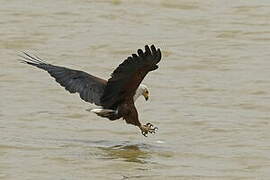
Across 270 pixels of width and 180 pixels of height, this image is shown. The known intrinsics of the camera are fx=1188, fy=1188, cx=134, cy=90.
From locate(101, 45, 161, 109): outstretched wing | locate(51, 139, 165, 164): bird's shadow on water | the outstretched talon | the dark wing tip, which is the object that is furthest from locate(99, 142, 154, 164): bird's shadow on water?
the dark wing tip

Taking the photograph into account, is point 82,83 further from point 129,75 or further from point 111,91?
point 129,75

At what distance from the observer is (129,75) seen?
906 cm

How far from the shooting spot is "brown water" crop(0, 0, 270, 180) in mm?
9008

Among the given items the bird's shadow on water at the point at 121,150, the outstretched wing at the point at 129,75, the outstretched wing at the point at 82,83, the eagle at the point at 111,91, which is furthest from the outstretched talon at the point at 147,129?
the outstretched wing at the point at 82,83

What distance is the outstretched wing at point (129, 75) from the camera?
28.6 feet

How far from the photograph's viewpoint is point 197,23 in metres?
15.0

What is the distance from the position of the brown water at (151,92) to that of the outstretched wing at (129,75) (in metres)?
0.43

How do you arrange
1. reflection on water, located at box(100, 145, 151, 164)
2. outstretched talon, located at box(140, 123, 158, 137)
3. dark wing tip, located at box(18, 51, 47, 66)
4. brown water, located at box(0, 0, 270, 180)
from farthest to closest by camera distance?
dark wing tip, located at box(18, 51, 47, 66) → outstretched talon, located at box(140, 123, 158, 137) → reflection on water, located at box(100, 145, 151, 164) → brown water, located at box(0, 0, 270, 180)

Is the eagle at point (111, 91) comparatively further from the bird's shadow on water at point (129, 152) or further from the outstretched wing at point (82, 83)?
the bird's shadow on water at point (129, 152)

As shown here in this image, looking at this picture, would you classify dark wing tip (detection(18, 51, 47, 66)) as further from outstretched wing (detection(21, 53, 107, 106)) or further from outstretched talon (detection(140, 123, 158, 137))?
outstretched talon (detection(140, 123, 158, 137))

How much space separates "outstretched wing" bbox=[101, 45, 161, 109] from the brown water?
16.9 inches

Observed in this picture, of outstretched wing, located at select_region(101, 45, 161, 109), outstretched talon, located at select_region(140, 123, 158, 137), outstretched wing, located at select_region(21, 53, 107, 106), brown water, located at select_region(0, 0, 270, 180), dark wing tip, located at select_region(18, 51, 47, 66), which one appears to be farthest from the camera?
dark wing tip, located at select_region(18, 51, 47, 66)

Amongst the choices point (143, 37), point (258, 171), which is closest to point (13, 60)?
point (143, 37)

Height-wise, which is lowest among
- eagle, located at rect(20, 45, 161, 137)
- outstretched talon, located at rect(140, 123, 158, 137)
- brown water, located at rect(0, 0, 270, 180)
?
brown water, located at rect(0, 0, 270, 180)
